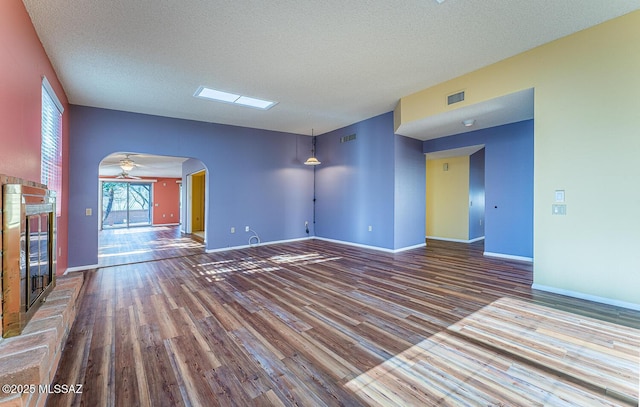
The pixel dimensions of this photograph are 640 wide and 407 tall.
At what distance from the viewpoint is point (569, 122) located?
323cm

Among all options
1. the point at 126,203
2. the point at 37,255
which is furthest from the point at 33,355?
the point at 126,203

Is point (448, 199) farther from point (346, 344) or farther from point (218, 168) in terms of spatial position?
point (346, 344)

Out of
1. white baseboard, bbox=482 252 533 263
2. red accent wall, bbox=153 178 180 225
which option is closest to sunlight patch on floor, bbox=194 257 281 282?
white baseboard, bbox=482 252 533 263

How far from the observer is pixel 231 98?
4.93 m

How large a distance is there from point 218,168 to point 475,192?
275 inches

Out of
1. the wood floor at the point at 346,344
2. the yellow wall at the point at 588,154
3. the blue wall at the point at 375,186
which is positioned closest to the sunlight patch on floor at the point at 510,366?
the wood floor at the point at 346,344

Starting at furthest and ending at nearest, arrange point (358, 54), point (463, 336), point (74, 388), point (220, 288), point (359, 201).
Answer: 1. point (359, 201)
2. point (220, 288)
3. point (358, 54)
4. point (463, 336)
5. point (74, 388)

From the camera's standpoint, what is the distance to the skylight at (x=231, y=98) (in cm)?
459

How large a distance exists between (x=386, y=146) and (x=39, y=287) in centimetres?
579

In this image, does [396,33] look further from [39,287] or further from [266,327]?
[39,287]

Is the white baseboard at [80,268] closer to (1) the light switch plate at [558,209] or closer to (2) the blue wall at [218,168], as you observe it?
(2) the blue wall at [218,168]

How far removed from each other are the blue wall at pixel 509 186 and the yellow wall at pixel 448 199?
1.77 m

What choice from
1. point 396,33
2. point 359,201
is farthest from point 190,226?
point 396,33

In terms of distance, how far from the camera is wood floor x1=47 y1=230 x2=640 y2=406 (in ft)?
5.53
